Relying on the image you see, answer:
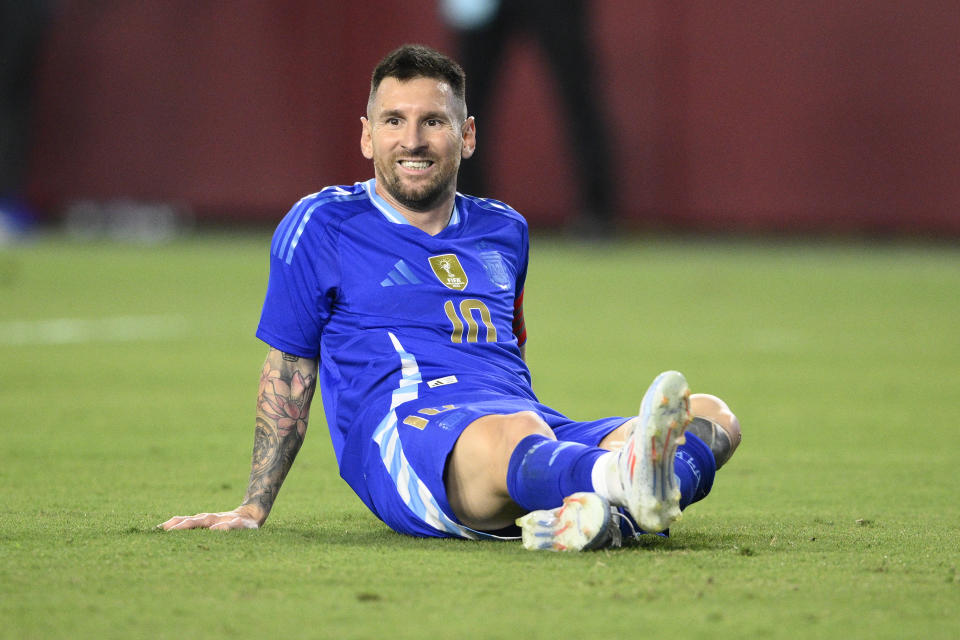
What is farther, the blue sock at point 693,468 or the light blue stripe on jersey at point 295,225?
the light blue stripe on jersey at point 295,225

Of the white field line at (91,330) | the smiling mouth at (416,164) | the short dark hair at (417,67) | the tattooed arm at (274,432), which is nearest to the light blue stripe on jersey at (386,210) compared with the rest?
the smiling mouth at (416,164)

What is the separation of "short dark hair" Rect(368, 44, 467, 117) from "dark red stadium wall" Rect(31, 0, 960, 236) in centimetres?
1020

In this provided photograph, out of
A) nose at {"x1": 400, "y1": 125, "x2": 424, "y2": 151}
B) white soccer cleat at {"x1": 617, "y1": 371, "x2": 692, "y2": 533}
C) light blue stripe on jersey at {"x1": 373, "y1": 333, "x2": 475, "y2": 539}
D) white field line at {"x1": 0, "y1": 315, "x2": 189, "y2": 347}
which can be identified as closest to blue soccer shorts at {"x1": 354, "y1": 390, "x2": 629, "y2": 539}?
light blue stripe on jersey at {"x1": 373, "y1": 333, "x2": 475, "y2": 539}

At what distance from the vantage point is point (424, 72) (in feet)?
10.1

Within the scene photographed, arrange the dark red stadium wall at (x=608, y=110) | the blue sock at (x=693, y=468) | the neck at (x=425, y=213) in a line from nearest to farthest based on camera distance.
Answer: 1. the blue sock at (x=693, y=468)
2. the neck at (x=425, y=213)
3. the dark red stadium wall at (x=608, y=110)

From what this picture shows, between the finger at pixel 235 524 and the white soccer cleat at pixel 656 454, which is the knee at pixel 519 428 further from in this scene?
the finger at pixel 235 524

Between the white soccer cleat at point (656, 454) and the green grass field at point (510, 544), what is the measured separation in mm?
121

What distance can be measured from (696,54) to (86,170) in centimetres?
635

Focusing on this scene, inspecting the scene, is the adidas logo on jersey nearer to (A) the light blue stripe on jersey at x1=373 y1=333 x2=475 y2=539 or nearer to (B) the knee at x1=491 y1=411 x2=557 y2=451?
(A) the light blue stripe on jersey at x1=373 y1=333 x2=475 y2=539

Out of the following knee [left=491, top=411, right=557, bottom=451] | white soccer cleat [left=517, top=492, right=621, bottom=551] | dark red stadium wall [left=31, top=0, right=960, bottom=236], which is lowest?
white soccer cleat [left=517, top=492, right=621, bottom=551]

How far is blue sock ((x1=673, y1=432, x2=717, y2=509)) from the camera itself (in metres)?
2.67

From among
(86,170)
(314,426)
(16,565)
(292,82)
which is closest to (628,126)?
(292,82)

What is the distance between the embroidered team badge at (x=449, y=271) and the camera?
3121mm

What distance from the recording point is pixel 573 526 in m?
2.63
